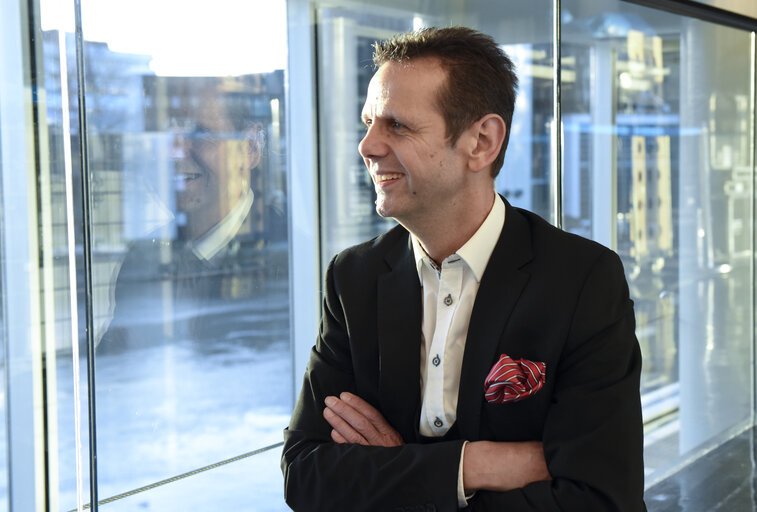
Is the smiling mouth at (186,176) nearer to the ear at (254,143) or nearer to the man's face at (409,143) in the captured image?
the ear at (254,143)

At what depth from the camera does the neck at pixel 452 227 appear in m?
1.76

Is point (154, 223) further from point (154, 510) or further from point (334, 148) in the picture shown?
point (334, 148)

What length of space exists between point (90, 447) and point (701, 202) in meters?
4.28

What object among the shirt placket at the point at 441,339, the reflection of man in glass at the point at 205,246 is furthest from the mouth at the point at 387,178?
the reflection of man in glass at the point at 205,246

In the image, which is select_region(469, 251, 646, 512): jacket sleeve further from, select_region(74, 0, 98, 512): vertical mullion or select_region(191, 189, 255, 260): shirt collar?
select_region(191, 189, 255, 260): shirt collar

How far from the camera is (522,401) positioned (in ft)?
5.50

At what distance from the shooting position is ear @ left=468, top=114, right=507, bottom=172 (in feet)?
5.69

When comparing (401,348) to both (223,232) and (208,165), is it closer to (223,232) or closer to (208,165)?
(208,165)

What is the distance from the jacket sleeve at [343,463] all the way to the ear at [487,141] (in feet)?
1.35

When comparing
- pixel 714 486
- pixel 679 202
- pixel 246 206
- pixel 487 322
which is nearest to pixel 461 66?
pixel 487 322

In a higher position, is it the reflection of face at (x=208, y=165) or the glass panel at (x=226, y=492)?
the reflection of face at (x=208, y=165)

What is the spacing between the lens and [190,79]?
3.57 meters

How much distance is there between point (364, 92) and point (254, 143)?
0.90 meters

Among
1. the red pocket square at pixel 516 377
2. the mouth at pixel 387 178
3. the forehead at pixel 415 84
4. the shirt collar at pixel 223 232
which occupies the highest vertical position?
the forehead at pixel 415 84
